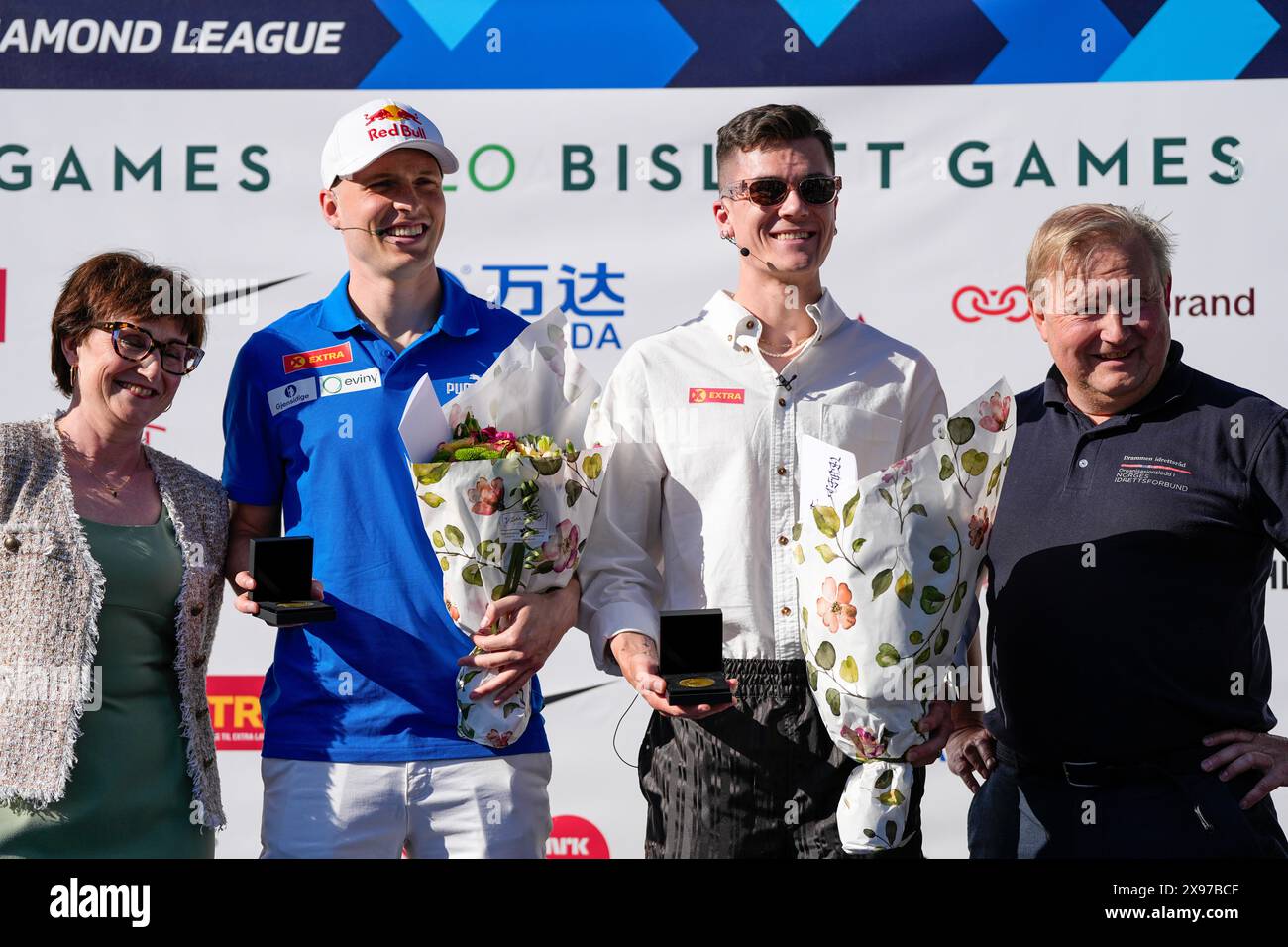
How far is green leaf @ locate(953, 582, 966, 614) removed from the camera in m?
2.15

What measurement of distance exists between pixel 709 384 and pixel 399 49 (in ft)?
5.57

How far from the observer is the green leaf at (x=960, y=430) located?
2.11 m

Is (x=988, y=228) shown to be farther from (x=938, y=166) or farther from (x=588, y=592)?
(x=588, y=592)

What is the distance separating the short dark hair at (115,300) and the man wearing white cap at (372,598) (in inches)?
6.2

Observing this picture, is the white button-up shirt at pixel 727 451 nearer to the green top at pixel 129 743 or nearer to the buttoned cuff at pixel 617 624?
the buttoned cuff at pixel 617 624

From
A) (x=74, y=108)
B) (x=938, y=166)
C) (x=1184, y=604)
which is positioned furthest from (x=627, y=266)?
(x=1184, y=604)

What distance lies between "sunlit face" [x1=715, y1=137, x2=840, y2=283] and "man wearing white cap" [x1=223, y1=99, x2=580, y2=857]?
0.58 meters

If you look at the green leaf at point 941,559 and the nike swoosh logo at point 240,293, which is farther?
the nike swoosh logo at point 240,293

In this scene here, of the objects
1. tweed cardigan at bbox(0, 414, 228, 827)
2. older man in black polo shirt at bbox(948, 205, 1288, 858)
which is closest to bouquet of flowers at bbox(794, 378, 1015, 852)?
older man in black polo shirt at bbox(948, 205, 1288, 858)

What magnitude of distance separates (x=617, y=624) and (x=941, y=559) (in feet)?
1.98

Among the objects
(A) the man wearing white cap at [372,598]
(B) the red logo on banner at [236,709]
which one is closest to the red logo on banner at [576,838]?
(B) the red logo on banner at [236,709]

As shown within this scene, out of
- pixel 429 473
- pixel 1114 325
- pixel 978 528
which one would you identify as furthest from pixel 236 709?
pixel 1114 325

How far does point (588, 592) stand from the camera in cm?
242

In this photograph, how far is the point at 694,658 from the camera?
2094 mm
